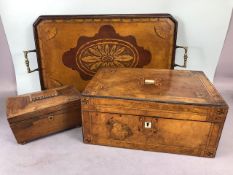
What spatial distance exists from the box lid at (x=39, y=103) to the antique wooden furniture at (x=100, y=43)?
0.27 metres

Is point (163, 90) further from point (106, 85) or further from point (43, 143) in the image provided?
point (43, 143)

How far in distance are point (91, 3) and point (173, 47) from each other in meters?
0.64

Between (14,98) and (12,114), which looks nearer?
(12,114)

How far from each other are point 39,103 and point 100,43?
1.94ft

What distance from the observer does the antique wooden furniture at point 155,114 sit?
3.83ft

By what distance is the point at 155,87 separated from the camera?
4.28 ft

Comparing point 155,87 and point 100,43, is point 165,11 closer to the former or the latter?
point 100,43

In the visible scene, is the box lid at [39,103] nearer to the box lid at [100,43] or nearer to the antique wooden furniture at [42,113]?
the antique wooden furniture at [42,113]

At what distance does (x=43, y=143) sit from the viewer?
4.59ft

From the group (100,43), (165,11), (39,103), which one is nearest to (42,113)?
(39,103)

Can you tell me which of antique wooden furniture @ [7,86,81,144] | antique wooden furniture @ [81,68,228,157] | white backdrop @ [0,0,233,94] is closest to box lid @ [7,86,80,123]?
antique wooden furniture @ [7,86,81,144]

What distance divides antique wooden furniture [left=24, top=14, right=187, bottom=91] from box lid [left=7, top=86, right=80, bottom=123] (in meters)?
0.27

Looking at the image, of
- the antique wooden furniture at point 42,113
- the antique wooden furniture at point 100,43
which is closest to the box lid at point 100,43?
the antique wooden furniture at point 100,43

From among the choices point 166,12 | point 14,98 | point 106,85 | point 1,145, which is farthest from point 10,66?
point 166,12
